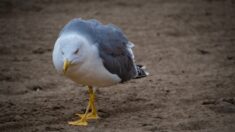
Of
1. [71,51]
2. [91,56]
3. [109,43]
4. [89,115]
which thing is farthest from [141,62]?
[71,51]

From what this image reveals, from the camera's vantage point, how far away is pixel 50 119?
16.4 ft

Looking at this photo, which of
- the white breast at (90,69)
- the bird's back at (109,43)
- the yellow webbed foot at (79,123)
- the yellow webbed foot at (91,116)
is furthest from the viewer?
the yellow webbed foot at (91,116)

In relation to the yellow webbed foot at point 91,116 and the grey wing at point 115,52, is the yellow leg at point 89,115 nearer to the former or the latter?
the yellow webbed foot at point 91,116

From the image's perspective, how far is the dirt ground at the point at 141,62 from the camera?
197 inches

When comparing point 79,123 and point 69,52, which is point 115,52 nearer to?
point 69,52

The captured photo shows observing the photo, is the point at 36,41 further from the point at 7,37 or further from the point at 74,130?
the point at 74,130

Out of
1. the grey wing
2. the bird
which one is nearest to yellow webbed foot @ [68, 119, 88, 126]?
the bird

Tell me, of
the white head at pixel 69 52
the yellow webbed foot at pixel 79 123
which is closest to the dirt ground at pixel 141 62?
the yellow webbed foot at pixel 79 123

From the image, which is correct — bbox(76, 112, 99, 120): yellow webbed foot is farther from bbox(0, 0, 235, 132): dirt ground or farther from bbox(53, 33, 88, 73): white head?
bbox(53, 33, 88, 73): white head

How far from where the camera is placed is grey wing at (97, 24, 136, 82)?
4.71 metres

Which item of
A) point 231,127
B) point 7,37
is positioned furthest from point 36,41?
point 231,127

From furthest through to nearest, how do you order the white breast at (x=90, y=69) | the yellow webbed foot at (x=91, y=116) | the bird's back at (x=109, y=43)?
the yellow webbed foot at (x=91, y=116) < the bird's back at (x=109, y=43) < the white breast at (x=90, y=69)

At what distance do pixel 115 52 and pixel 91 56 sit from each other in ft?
1.55

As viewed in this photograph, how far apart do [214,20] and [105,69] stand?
461 centimetres
